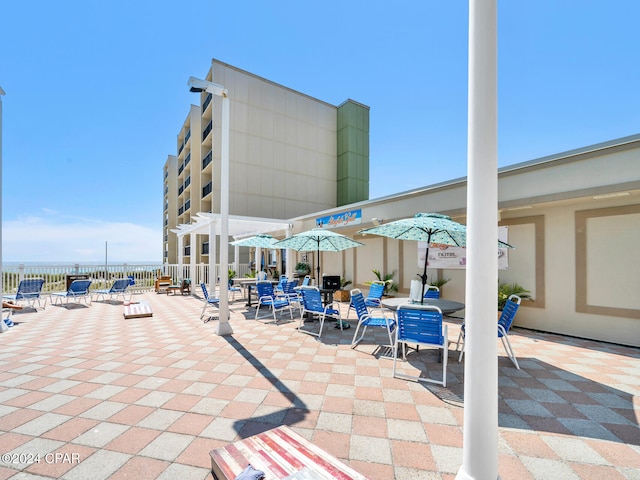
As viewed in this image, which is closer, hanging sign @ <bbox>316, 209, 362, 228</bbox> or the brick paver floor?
the brick paver floor

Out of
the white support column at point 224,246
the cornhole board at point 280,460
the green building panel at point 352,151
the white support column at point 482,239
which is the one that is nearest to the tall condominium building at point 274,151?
the green building panel at point 352,151

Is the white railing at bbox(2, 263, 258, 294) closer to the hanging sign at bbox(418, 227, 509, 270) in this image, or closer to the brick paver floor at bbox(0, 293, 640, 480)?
the brick paver floor at bbox(0, 293, 640, 480)

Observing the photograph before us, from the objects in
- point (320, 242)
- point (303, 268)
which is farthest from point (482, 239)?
point (303, 268)

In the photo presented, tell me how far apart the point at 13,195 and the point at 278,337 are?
739 cm

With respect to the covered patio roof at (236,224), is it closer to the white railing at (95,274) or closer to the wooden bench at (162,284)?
the white railing at (95,274)

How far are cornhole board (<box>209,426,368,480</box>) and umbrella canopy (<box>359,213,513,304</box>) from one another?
2802mm

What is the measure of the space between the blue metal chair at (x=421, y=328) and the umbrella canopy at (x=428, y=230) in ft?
3.07

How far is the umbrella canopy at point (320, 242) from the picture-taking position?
685 cm

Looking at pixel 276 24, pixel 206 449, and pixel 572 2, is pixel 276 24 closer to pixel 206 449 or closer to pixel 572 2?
pixel 572 2

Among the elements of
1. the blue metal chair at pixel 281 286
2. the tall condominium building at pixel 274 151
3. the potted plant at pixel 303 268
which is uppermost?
the tall condominium building at pixel 274 151

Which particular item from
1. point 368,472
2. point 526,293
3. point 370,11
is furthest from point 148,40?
point 526,293

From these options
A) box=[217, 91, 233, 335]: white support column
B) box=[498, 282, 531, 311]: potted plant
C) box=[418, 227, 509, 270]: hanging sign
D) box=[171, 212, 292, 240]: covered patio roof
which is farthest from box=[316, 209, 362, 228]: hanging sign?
box=[217, 91, 233, 335]: white support column

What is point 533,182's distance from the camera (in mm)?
5738

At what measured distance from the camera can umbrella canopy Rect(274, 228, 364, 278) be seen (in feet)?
22.5
